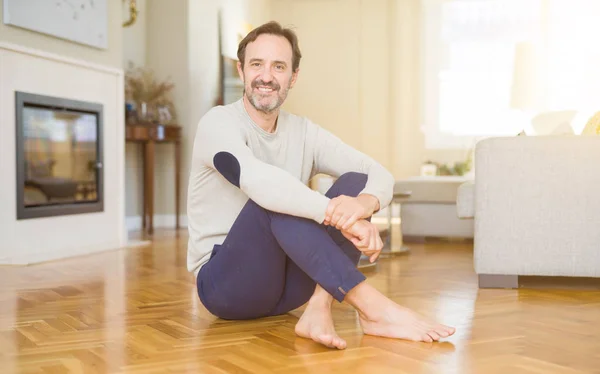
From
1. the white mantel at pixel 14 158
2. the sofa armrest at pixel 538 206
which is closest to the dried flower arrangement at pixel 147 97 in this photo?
the white mantel at pixel 14 158

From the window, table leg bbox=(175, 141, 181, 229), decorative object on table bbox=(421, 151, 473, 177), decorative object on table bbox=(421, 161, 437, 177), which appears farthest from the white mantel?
the window

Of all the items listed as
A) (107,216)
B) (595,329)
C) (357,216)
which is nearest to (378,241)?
(357,216)

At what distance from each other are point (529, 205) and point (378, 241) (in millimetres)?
1223

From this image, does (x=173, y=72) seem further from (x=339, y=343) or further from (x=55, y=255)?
(x=339, y=343)

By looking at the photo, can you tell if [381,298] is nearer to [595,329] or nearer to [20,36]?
[595,329]

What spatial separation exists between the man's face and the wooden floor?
68cm

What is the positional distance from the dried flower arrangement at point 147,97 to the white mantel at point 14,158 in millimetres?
962

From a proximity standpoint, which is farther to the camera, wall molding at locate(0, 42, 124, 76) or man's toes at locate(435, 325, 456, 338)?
wall molding at locate(0, 42, 124, 76)

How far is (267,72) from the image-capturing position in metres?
1.93

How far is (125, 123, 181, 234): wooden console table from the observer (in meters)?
5.36

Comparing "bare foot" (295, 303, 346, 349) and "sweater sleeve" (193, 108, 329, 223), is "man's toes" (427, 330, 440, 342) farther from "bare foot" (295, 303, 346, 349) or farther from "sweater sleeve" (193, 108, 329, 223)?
"sweater sleeve" (193, 108, 329, 223)

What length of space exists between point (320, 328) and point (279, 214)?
33 cm

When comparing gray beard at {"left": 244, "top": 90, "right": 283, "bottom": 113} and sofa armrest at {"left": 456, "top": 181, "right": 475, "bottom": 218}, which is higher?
gray beard at {"left": 244, "top": 90, "right": 283, "bottom": 113}

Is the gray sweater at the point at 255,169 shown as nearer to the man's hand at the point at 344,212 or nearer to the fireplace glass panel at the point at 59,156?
the man's hand at the point at 344,212
